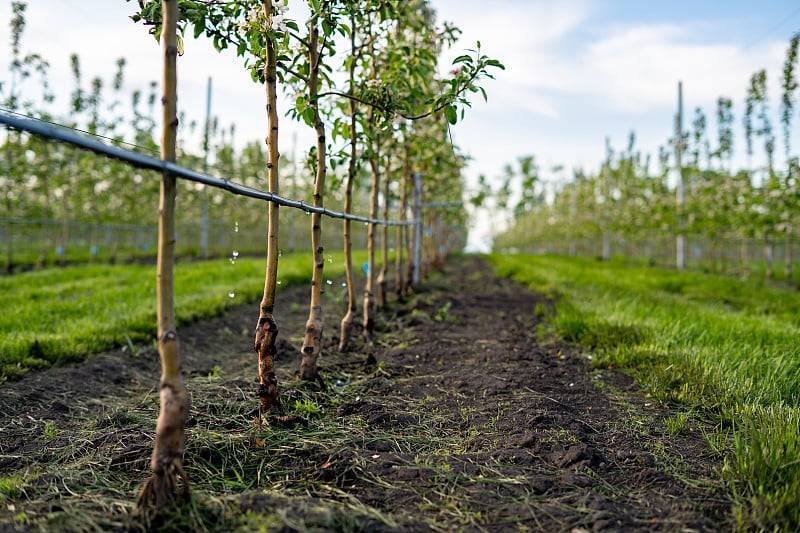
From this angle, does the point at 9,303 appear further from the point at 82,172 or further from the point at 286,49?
the point at 82,172

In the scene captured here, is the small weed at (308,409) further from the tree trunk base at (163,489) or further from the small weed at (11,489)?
the small weed at (11,489)

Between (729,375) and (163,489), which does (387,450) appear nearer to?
(163,489)

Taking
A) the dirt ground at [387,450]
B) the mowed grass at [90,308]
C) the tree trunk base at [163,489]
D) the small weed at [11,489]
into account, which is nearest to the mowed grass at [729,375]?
the dirt ground at [387,450]

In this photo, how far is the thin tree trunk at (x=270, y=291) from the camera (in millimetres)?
2846

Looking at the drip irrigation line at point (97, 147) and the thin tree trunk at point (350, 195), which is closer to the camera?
the drip irrigation line at point (97, 147)

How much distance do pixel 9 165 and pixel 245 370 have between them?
11.3m

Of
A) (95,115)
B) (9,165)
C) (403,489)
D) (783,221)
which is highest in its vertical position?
Answer: (95,115)

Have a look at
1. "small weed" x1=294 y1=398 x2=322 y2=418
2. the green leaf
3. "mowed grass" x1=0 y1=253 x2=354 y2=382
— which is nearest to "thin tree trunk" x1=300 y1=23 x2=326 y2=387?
"mowed grass" x1=0 y1=253 x2=354 y2=382

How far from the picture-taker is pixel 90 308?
6.49 m

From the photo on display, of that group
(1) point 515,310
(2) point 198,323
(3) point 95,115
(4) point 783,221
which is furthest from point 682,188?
(3) point 95,115

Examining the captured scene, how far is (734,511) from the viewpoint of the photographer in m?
1.83

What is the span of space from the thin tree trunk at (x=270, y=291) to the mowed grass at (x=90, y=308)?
0.16 meters

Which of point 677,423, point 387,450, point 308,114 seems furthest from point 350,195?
point 677,423

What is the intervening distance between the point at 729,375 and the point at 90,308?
263 inches
